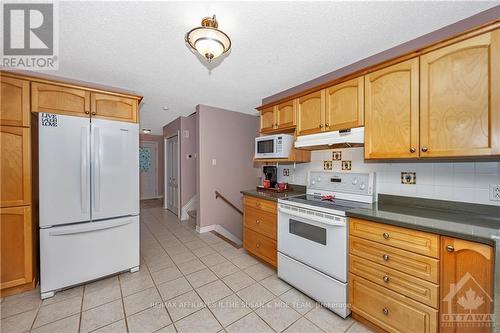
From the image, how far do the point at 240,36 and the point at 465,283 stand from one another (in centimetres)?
231

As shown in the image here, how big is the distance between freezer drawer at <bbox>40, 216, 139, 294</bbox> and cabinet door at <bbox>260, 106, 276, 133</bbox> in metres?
2.10

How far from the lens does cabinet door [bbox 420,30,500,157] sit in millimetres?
1237

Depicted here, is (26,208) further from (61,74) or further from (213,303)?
(213,303)

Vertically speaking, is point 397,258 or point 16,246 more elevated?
point 397,258

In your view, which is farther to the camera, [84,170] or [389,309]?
[84,170]

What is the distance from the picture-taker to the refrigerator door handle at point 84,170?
2.05 m

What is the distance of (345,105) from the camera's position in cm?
199

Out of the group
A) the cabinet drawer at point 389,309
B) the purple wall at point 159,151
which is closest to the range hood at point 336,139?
the cabinet drawer at point 389,309

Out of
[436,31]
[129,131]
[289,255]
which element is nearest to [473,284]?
[289,255]

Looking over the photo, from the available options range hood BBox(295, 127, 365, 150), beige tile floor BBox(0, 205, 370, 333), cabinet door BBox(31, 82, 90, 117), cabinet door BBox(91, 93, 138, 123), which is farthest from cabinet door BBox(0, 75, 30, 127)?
range hood BBox(295, 127, 365, 150)

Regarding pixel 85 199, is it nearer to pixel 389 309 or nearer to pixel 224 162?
pixel 224 162

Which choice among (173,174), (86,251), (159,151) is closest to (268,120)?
(86,251)

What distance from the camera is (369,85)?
181 cm
